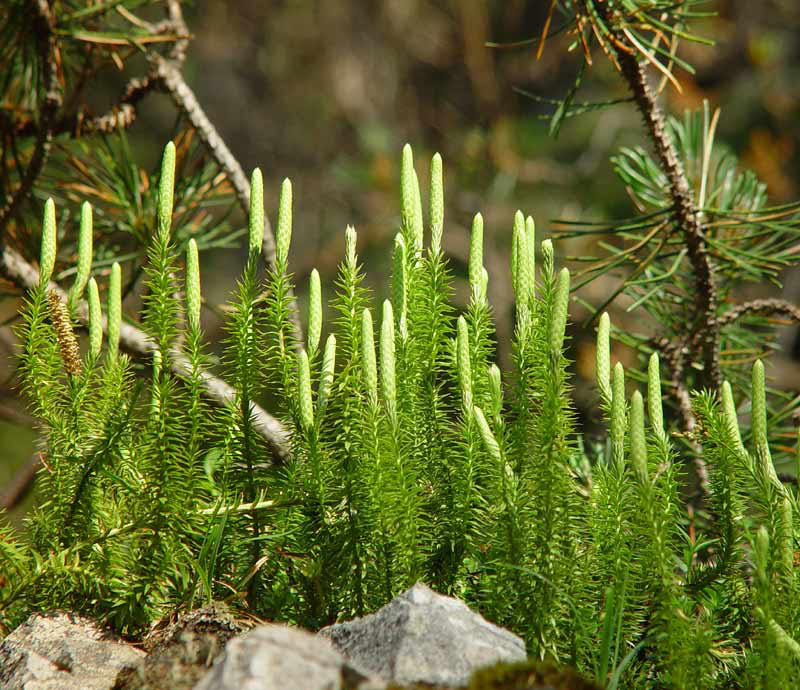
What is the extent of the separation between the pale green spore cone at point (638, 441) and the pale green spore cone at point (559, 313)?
7 cm

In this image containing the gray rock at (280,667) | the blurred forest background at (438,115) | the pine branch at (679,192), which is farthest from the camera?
the blurred forest background at (438,115)

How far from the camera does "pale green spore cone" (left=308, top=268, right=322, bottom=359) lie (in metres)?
0.72

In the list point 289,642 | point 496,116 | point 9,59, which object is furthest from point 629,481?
point 496,116

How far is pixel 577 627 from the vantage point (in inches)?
26.0

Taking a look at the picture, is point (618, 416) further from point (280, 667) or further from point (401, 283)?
point (280, 667)

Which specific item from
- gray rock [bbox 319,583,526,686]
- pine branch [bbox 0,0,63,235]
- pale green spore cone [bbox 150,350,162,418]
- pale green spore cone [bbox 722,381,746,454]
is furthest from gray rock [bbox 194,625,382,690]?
pine branch [bbox 0,0,63,235]

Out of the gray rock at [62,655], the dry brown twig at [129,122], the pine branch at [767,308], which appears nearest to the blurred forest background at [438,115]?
the pine branch at [767,308]

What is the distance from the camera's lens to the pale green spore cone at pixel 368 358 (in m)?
0.67

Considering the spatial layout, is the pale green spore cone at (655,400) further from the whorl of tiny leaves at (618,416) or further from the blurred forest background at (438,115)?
the blurred forest background at (438,115)

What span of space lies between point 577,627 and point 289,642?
255mm

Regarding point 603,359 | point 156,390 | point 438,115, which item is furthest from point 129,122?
point 438,115

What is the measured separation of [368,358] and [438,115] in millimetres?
3305

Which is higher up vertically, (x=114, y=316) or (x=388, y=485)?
(x=114, y=316)

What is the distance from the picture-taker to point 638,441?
0.63 meters
